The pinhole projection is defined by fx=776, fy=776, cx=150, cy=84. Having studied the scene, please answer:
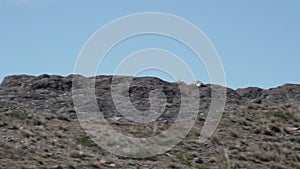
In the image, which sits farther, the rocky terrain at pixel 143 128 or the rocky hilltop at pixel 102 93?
the rocky hilltop at pixel 102 93

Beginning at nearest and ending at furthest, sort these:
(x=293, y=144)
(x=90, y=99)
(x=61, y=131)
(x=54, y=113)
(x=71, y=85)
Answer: (x=61, y=131) < (x=293, y=144) < (x=54, y=113) < (x=90, y=99) < (x=71, y=85)

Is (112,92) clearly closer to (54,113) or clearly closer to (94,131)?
(54,113)

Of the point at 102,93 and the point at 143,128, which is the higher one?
the point at 102,93

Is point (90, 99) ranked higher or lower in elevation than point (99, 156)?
higher

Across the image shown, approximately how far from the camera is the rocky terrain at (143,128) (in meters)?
22.2

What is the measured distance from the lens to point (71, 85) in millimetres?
33469

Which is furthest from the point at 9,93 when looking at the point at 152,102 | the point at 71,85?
the point at 152,102

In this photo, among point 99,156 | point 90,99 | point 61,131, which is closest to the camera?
point 99,156

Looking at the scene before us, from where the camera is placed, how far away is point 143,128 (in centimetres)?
2672

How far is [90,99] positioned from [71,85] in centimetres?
286

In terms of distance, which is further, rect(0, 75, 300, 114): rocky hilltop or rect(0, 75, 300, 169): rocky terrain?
rect(0, 75, 300, 114): rocky hilltop

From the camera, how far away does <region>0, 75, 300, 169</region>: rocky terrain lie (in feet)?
72.7

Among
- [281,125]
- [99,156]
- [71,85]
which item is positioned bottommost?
[99,156]

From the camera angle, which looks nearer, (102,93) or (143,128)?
(143,128)
